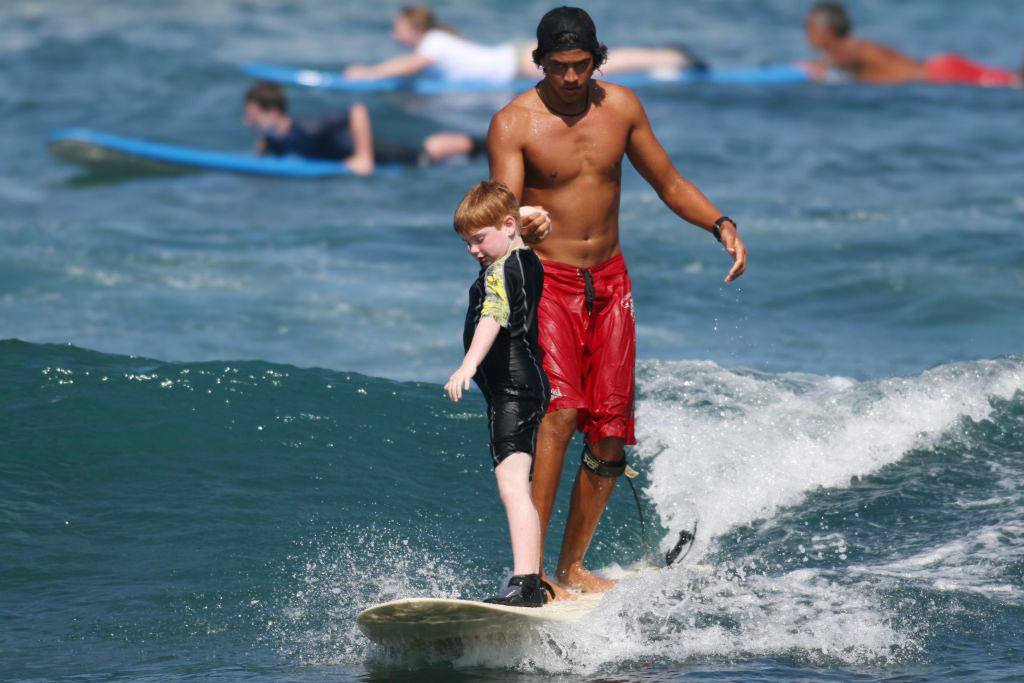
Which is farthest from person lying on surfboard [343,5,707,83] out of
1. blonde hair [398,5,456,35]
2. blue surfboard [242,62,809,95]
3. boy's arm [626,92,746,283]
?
boy's arm [626,92,746,283]

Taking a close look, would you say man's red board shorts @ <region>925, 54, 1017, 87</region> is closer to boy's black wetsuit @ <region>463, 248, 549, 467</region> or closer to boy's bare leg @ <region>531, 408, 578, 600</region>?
boy's bare leg @ <region>531, 408, 578, 600</region>

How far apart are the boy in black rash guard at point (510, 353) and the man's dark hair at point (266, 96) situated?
10.6 metres

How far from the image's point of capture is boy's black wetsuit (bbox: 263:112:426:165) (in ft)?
52.5

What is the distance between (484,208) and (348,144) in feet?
38.2

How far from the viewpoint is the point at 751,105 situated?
66.2 ft

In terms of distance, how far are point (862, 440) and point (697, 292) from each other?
401cm

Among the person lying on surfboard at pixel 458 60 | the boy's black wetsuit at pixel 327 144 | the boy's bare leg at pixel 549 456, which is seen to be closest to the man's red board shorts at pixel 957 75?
the person lying on surfboard at pixel 458 60

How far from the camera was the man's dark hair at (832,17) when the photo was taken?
2028 centimetres

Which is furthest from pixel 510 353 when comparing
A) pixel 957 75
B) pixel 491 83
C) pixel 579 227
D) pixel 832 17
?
pixel 957 75

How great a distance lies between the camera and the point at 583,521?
5.44 m

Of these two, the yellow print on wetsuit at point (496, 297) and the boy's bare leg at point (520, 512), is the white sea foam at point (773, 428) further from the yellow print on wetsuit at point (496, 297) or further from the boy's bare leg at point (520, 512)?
the yellow print on wetsuit at point (496, 297)

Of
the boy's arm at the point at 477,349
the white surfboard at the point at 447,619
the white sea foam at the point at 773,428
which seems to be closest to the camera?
the boy's arm at the point at 477,349

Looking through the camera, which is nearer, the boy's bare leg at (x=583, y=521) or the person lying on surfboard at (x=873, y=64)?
the boy's bare leg at (x=583, y=521)

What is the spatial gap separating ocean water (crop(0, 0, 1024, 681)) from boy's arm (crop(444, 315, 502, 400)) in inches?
40.8
